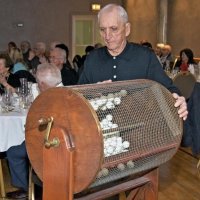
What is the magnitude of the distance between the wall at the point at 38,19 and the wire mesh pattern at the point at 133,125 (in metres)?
11.5

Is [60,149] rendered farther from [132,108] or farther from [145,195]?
[145,195]

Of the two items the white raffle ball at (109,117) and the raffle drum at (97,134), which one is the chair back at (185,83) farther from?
the white raffle ball at (109,117)

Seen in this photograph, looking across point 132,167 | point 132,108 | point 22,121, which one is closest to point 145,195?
point 132,167

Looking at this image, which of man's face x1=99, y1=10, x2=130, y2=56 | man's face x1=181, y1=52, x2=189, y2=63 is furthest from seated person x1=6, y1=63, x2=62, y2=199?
man's face x1=181, y1=52, x2=189, y2=63

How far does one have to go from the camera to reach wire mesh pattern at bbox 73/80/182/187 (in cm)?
170

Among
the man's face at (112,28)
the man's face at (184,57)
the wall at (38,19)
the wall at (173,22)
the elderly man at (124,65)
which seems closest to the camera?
the man's face at (112,28)

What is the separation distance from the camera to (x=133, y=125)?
1.82m

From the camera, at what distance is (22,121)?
371cm

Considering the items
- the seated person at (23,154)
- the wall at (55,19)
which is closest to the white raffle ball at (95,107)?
the seated person at (23,154)

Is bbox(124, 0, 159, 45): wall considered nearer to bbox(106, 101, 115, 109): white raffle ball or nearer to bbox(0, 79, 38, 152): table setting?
bbox(0, 79, 38, 152): table setting

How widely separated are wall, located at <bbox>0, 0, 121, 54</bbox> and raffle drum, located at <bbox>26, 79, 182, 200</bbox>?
11.6 m

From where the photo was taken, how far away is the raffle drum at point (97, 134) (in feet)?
5.28

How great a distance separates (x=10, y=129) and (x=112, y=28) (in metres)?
1.88

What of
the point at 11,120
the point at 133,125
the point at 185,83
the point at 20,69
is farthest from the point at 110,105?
the point at 20,69
